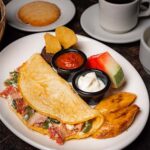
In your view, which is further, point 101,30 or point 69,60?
point 101,30

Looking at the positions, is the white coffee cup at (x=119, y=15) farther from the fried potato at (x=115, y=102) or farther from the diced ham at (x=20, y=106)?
the diced ham at (x=20, y=106)

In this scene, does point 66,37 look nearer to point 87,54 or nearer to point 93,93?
point 87,54

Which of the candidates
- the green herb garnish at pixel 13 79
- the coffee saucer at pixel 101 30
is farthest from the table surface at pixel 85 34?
the green herb garnish at pixel 13 79

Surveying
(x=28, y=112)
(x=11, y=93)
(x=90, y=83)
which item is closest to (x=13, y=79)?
(x=11, y=93)

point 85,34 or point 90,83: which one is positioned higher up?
point 90,83

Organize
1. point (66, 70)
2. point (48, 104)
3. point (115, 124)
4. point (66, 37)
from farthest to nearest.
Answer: point (66, 37) < point (66, 70) < point (48, 104) < point (115, 124)

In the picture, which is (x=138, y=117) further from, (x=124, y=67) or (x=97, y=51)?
(x=97, y=51)
